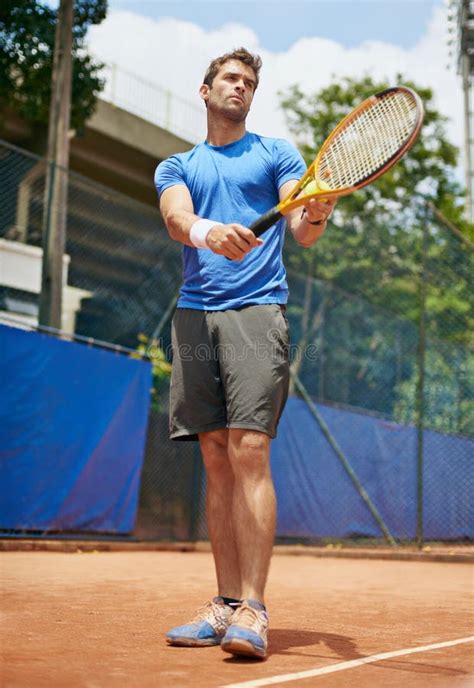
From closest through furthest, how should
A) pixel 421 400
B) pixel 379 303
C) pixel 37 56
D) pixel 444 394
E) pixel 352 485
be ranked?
1. pixel 421 400
2. pixel 352 485
3. pixel 37 56
4. pixel 444 394
5. pixel 379 303

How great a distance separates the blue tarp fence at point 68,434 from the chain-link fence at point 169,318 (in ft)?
2.05

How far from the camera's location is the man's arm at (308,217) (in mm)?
3328

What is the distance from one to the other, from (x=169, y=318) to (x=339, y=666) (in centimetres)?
794

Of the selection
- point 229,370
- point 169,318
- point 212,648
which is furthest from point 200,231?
point 169,318

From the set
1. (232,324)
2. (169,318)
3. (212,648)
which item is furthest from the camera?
(169,318)

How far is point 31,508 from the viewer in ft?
27.4

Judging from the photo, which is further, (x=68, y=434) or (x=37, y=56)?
(x=37, y=56)

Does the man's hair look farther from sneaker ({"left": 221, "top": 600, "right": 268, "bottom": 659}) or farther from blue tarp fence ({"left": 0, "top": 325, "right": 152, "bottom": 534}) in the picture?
blue tarp fence ({"left": 0, "top": 325, "right": 152, "bottom": 534})

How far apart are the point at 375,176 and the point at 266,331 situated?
25.5 inches

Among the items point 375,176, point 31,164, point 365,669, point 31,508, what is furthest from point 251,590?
point 31,164

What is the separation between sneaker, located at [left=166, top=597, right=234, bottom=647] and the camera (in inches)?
126

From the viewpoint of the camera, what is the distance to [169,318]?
10664mm

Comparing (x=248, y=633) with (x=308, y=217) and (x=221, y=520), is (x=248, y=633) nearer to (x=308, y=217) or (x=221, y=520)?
(x=221, y=520)

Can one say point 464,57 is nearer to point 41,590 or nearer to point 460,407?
point 460,407
